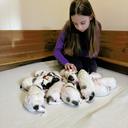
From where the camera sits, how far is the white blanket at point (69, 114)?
0.68 m

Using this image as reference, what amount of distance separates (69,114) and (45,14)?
1.09 meters

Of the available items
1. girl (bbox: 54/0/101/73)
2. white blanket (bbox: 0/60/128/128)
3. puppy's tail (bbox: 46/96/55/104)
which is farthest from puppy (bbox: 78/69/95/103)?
girl (bbox: 54/0/101/73)

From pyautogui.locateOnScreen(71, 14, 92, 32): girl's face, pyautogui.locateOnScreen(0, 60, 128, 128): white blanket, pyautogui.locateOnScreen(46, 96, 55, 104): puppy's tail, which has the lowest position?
pyautogui.locateOnScreen(0, 60, 128, 128): white blanket

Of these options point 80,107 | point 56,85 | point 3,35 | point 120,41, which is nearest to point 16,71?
point 3,35

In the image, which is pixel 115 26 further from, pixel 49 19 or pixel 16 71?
pixel 16 71

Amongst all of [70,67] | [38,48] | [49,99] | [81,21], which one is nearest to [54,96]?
[49,99]

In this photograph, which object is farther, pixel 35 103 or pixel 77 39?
pixel 77 39

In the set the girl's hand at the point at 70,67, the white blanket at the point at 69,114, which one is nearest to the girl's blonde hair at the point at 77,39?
the girl's hand at the point at 70,67

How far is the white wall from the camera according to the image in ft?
4.58

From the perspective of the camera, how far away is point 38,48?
156 centimetres

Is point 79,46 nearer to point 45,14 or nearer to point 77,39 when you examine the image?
point 77,39

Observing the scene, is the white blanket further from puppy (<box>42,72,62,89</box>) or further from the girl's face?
the girl's face

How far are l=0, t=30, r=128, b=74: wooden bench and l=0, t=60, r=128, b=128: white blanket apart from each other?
0.36 m

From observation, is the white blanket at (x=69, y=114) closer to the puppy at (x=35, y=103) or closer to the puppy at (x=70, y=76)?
the puppy at (x=35, y=103)
